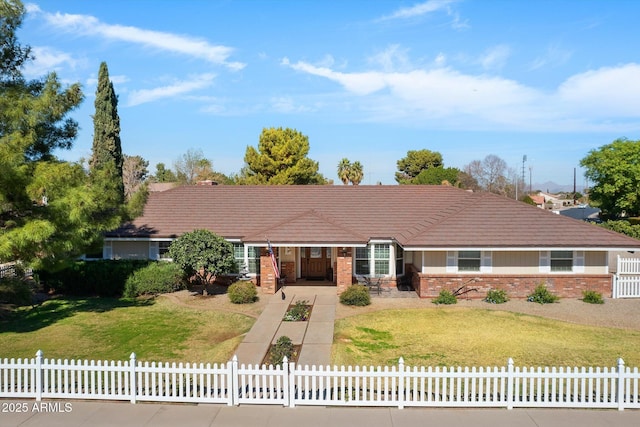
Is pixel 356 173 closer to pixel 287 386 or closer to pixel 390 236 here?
pixel 390 236

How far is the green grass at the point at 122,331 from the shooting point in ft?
44.7

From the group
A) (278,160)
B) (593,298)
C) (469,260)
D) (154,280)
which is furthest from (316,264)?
(278,160)

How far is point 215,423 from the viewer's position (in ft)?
29.8

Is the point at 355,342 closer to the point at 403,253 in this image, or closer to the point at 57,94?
the point at 403,253

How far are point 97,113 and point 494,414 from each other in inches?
1414

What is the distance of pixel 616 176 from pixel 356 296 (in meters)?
42.0

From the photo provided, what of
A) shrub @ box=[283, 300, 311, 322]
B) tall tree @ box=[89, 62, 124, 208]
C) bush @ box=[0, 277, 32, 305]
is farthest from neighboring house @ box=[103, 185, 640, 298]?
tall tree @ box=[89, 62, 124, 208]

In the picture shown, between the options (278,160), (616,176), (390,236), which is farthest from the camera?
(278,160)

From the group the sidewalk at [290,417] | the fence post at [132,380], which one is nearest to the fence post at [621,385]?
the sidewalk at [290,417]

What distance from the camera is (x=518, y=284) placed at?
68.7 feet

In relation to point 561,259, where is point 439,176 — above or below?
above

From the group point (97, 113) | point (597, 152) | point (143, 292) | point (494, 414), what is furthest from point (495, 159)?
point (494, 414)

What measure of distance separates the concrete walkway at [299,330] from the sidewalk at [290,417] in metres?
3.17

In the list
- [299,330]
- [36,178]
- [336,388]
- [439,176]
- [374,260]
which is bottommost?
[299,330]
